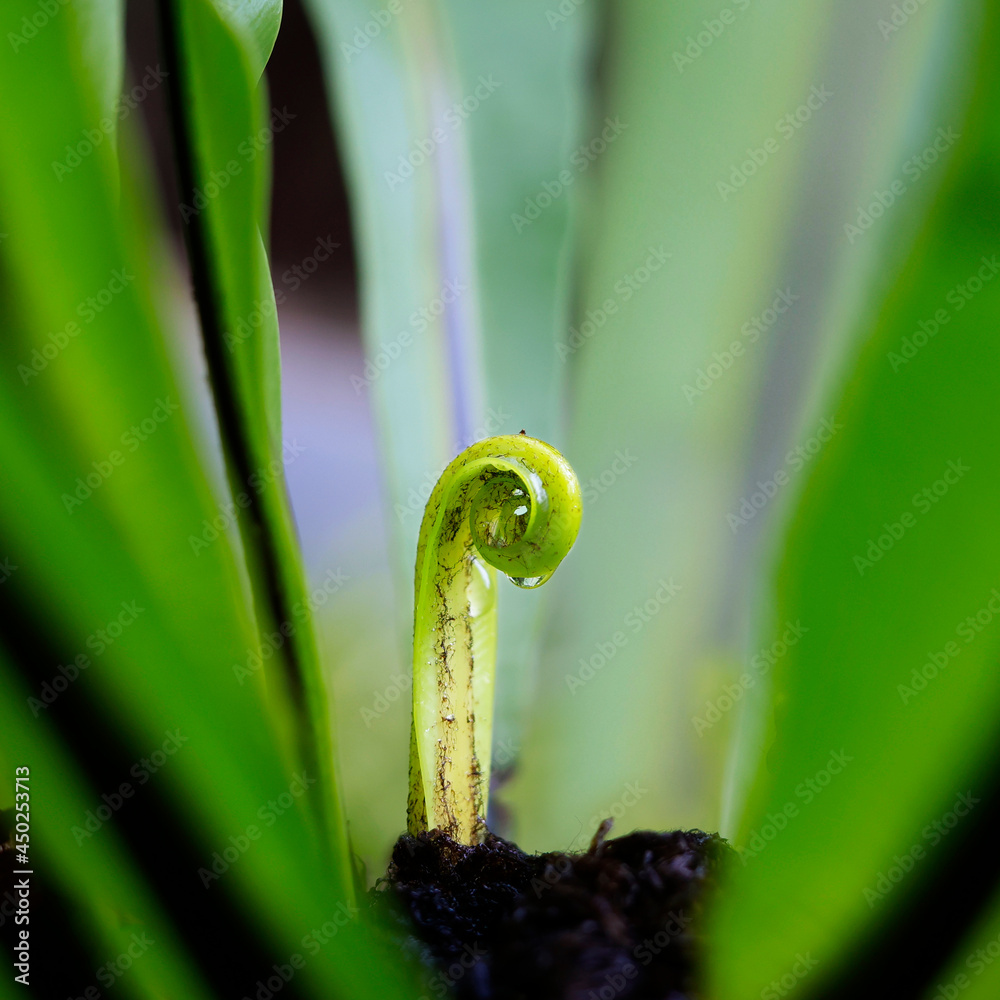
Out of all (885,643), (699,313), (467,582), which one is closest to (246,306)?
(467,582)

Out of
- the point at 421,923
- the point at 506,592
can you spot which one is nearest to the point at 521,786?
the point at 506,592

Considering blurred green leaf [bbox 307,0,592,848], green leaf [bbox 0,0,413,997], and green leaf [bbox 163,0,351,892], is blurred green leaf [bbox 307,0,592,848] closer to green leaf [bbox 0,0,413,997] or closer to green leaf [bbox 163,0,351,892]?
green leaf [bbox 163,0,351,892]

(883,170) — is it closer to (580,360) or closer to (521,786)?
(580,360)

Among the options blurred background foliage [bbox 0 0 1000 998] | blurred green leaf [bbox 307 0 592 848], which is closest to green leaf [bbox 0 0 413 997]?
blurred background foliage [bbox 0 0 1000 998]

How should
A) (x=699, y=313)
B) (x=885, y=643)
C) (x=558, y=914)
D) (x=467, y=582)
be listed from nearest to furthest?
(x=885, y=643) < (x=558, y=914) < (x=467, y=582) < (x=699, y=313)

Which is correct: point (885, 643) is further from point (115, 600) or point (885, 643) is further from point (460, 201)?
point (460, 201)
